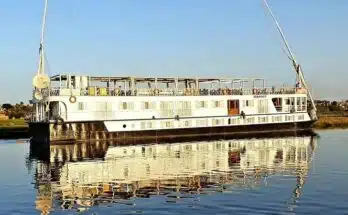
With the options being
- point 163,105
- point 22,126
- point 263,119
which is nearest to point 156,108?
point 163,105

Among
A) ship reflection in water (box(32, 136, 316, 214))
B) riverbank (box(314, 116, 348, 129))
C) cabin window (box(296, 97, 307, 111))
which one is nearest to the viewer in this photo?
ship reflection in water (box(32, 136, 316, 214))

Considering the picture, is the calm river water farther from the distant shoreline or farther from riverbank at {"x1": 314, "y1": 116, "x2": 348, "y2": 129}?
riverbank at {"x1": 314, "y1": 116, "x2": 348, "y2": 129}

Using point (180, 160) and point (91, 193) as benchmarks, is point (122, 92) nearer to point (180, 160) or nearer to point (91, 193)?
point (180, 160)

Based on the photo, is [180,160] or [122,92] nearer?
[180,160]

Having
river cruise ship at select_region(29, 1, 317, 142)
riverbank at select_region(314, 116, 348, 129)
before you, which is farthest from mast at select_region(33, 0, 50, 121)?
riverbank at select_region(314, 116, 348, 129)

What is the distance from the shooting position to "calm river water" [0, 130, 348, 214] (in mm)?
22359

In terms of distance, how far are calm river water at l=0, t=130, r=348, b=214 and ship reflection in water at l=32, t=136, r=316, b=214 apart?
0.05 metres

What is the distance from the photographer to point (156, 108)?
71.5m

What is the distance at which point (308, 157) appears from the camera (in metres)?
41.6

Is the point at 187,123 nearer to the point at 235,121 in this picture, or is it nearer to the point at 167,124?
the point at 167,124

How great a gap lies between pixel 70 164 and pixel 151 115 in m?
30.1

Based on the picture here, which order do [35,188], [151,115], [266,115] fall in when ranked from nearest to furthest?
[35,188] < [151,115] < [266,115]

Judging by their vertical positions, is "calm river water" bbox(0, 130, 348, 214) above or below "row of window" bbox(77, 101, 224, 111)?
below

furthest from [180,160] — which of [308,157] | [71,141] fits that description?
[71,141]
